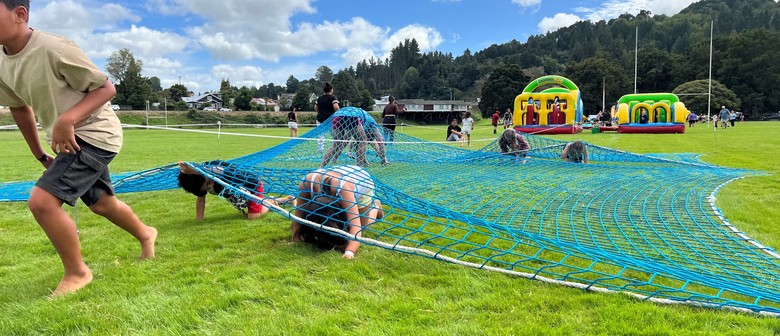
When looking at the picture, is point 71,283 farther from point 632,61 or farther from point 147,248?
point 632,61

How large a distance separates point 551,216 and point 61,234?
11.5 feet

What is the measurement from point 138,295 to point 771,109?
2750 inches

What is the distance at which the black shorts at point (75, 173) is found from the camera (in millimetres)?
2252

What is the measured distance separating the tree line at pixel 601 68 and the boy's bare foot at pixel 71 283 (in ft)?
119

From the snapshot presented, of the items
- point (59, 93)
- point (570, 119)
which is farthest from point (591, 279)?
point (570, 119)

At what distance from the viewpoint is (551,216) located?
4090mm

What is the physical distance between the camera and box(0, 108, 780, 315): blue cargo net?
2.53 meters

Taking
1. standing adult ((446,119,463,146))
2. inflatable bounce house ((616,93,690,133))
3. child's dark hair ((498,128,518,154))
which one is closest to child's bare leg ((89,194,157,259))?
child's dark hair ((498,128,518,154))

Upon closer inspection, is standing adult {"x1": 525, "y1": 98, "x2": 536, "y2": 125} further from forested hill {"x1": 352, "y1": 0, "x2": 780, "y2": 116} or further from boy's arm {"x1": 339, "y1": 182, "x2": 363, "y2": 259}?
forested hill {"x1": 352, "y1": 0, "x2": 780, "y2": 116}

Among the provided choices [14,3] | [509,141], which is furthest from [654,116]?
[14,3]

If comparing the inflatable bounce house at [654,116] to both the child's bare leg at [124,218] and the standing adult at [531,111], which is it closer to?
the standing adult at [531,111]

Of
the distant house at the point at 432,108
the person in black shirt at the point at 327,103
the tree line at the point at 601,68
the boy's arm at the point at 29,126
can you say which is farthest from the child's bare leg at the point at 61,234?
the distant house at the point at 432,108

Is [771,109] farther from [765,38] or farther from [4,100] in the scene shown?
[4,100]

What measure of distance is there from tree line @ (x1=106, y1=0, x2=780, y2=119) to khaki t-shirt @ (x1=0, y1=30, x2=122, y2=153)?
36290 mm
